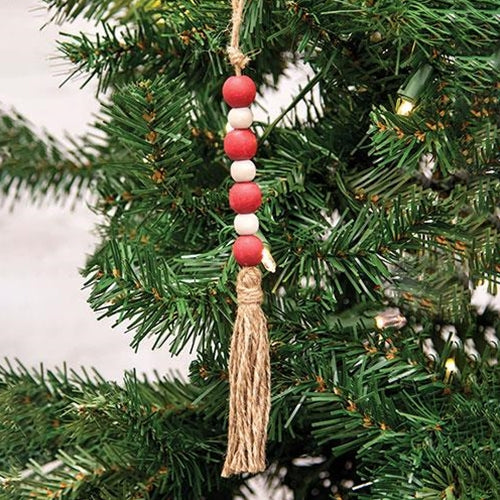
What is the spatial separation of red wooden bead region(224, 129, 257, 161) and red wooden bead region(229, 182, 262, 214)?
0.01 metres

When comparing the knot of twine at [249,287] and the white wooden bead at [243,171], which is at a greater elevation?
the white wooden bead at [243,171]

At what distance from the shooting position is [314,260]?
18.4 inches

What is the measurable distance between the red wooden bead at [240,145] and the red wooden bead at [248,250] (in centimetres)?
3

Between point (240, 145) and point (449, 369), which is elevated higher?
point (240, 145)

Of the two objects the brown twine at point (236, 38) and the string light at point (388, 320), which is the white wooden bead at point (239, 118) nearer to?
the brown twine at point (236, 38)

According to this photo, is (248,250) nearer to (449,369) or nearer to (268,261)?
(268,261)

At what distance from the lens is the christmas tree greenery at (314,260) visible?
43 cm

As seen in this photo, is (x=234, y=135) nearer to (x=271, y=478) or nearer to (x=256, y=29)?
(x=256, y=29)

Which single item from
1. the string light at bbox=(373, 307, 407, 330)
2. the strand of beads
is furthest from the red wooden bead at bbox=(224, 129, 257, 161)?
the string light at bbox=(373, 307, 407, 330)

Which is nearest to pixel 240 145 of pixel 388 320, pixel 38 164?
pixel 388 320

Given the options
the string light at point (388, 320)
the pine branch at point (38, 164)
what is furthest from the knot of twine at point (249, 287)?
the pine branch at point (38, 164)

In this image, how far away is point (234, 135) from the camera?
43cm

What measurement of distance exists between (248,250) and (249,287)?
2cm

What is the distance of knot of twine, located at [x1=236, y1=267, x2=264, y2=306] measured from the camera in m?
0.43
